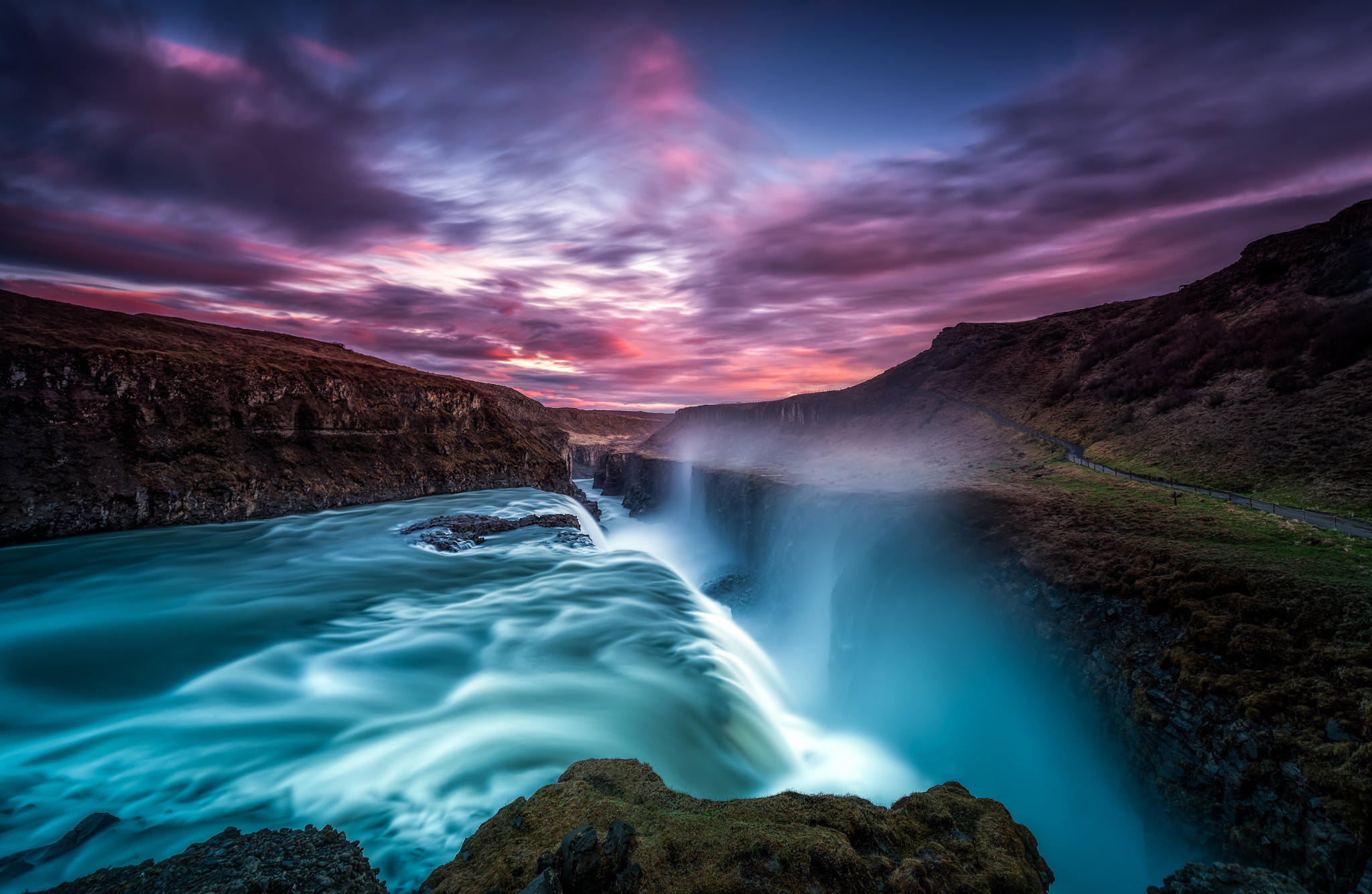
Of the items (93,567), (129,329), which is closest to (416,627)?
(93,567)

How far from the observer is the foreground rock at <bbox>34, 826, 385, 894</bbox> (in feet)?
11.1

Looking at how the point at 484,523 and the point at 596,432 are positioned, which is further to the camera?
the point at 596,432

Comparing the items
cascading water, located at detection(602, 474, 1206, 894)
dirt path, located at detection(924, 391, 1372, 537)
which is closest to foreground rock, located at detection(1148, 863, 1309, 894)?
cascading water, located at detection(602, 474, 1206, 894)

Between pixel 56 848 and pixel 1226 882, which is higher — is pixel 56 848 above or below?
below

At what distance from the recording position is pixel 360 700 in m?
A: 8.73

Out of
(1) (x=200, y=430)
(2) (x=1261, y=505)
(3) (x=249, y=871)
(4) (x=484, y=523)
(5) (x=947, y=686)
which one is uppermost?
(1) (x=200, y=430)

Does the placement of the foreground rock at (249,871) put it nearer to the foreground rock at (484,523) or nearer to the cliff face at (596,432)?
the foreground rock at (484,523)

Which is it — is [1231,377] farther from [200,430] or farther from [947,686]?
[200,430]

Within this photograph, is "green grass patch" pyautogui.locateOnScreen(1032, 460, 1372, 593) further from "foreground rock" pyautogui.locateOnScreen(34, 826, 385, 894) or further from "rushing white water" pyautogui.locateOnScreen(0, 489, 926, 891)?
"foreground rock" pyautogui.locateOnScreen(34, 826, 385, 894)

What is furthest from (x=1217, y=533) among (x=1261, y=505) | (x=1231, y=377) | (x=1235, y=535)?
(x=1231, y=377)

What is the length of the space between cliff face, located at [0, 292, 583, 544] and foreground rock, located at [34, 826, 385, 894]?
30.9 meters

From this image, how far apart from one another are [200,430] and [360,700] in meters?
32.3

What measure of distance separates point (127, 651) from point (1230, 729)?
21.6 meters

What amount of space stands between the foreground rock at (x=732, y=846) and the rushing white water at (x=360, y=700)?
1427mm
